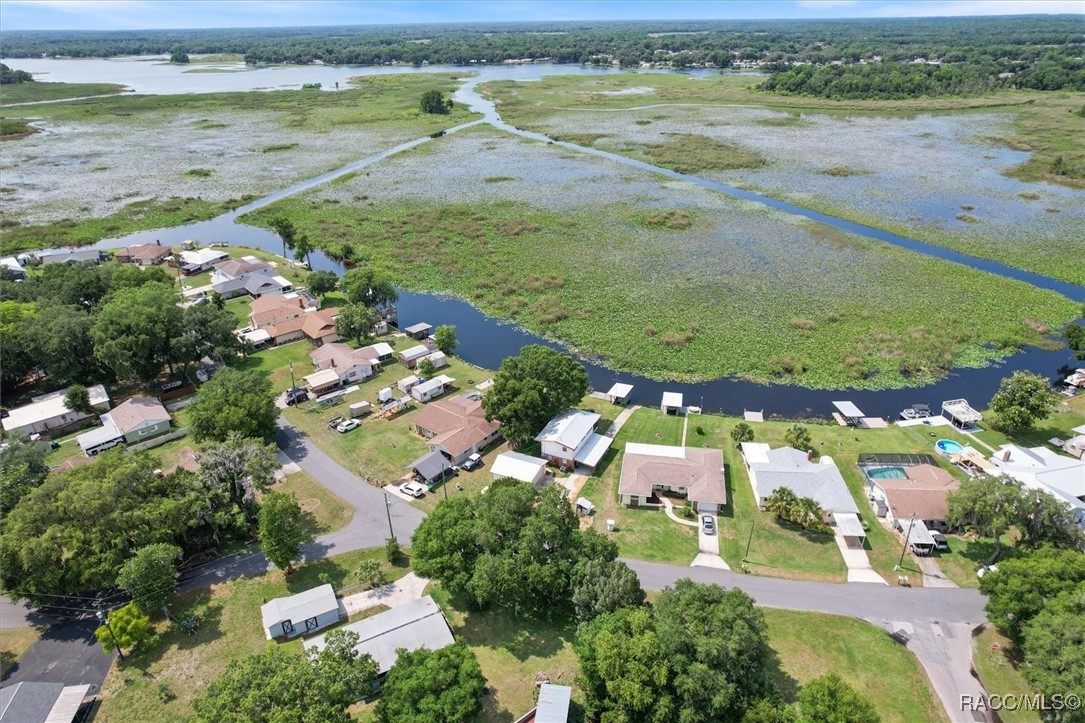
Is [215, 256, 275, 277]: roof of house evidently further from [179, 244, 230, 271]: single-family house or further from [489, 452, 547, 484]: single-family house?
[489, 452, 547, 484]: single-family house

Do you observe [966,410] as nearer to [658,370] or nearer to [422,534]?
[658,370]

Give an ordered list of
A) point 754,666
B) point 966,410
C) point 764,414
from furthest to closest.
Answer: point 764,414 < point 966,410 < point 754,666

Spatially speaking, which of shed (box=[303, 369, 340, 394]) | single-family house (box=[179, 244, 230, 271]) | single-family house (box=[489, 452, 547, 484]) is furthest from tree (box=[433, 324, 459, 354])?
single-family house (box=[179, 244, 230, 271])

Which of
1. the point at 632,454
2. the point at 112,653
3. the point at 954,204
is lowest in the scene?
the point at 112,653

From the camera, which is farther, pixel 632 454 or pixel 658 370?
pixel 658 370

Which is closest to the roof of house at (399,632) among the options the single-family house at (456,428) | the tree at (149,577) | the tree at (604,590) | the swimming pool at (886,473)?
the tree at (604,590)

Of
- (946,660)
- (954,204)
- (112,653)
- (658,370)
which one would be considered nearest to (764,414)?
(658,370)

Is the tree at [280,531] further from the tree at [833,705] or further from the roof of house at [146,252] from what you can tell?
the roof of house at [146,252]
